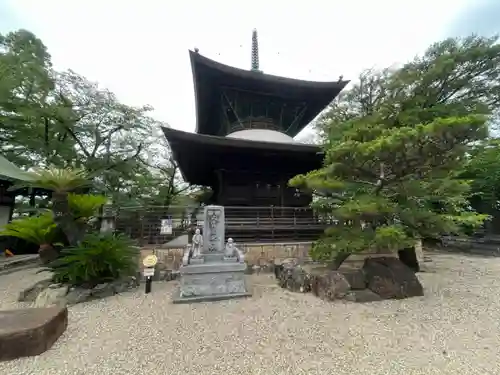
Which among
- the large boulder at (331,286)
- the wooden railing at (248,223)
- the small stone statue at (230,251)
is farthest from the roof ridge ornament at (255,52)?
the large boulder at (331,286)

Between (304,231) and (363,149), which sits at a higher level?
(363,149)

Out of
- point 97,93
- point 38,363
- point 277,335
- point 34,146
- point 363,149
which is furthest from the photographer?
point 97,93

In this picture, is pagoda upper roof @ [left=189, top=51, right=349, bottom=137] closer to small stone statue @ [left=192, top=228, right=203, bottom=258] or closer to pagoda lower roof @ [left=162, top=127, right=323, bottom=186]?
pagoda lower roof @ [left=162, top=127, right=323, bottom=186]

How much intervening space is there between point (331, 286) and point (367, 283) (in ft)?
3.12

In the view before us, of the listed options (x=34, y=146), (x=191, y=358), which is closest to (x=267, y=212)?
(x=191, y=358)

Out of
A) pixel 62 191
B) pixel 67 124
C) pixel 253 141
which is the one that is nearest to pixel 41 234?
pixel 62 191

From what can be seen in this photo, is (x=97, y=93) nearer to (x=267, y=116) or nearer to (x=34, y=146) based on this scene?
(x=34, y=146)

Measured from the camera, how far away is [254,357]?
8.83 ft

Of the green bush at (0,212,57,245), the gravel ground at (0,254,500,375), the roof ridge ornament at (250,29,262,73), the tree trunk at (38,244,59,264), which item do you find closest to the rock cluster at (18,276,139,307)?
the gravel ground at (0,254,500,375)

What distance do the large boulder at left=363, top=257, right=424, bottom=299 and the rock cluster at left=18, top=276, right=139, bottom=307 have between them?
16.8 feet

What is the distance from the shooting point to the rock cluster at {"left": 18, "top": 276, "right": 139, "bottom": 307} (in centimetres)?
462

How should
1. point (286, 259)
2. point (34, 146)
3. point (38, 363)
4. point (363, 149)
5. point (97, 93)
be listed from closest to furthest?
point (38, 363)
point (363, 149)
point (286, 259)
point (34, 146)
point (97, 93)

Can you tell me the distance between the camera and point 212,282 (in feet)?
16.1

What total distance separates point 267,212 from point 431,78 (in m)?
9.24
